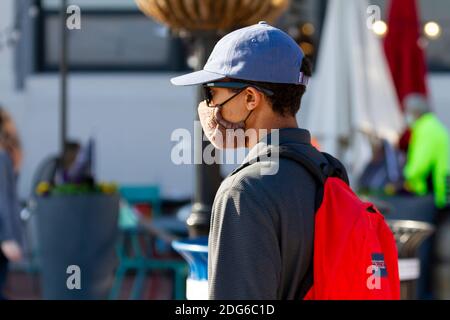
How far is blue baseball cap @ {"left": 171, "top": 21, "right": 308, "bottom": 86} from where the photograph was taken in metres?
2.74

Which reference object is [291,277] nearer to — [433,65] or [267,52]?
[267,52]

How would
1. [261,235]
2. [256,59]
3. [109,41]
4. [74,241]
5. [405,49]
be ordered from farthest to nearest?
[109,41]
[405,49]
[74,241]
[256,59]
[261,235]

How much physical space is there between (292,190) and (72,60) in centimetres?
950

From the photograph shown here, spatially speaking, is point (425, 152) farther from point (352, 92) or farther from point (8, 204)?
point (8, 204)

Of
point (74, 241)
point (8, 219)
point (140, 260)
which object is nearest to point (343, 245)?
point (8, 219)

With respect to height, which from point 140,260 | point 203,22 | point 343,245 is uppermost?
point 203,22

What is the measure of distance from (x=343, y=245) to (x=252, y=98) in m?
0.45

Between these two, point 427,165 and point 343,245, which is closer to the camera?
point 343,245

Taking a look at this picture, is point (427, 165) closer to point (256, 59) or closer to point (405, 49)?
point (405, 49)

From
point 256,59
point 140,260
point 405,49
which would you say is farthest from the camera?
point 405,49

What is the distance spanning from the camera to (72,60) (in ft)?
38.9

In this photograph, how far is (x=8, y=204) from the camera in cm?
664

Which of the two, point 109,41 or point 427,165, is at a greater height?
point 109,41
